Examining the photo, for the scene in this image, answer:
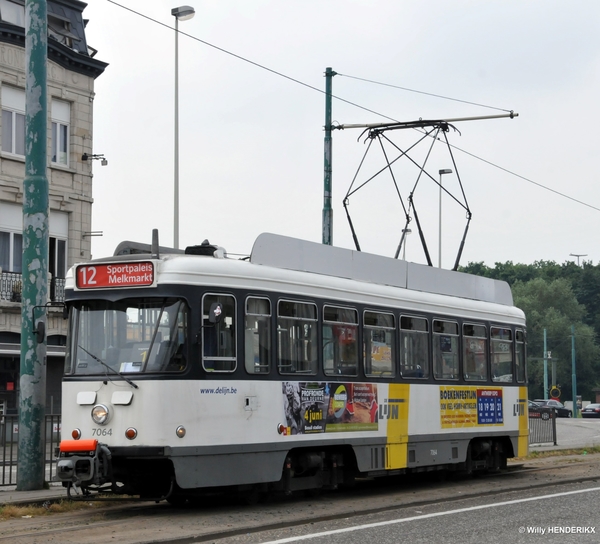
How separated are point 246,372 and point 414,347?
401cm

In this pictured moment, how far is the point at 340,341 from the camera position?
1462 cm

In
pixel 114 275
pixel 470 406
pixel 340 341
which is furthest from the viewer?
pixel 470 406

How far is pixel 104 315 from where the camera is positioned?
12922 millimetres

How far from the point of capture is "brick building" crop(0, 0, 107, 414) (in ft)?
100

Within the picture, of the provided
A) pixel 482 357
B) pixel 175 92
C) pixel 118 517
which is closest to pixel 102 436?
pixel 118 517

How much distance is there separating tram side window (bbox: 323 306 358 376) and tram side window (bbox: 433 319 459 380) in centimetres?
227

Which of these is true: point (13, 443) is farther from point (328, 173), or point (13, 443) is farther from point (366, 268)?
point (328, 173)

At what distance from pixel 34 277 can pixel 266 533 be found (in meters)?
5.58

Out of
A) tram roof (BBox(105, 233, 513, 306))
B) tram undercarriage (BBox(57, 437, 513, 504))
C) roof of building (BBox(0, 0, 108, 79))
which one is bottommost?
tram undercarriage (BBox(57, 437, 513, 504))

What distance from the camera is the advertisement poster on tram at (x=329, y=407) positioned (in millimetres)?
13617

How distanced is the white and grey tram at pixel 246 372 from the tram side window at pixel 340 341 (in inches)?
1.0

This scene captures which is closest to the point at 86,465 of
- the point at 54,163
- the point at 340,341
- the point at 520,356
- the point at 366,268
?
the point at 340,341

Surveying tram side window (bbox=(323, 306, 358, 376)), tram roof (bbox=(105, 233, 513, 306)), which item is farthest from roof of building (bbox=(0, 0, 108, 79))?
tram side window (bbox=(323, 306, 358, 376))

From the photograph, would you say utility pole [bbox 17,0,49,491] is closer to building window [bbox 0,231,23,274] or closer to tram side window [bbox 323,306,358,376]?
tram side window [bbox 323,306,358,376]
